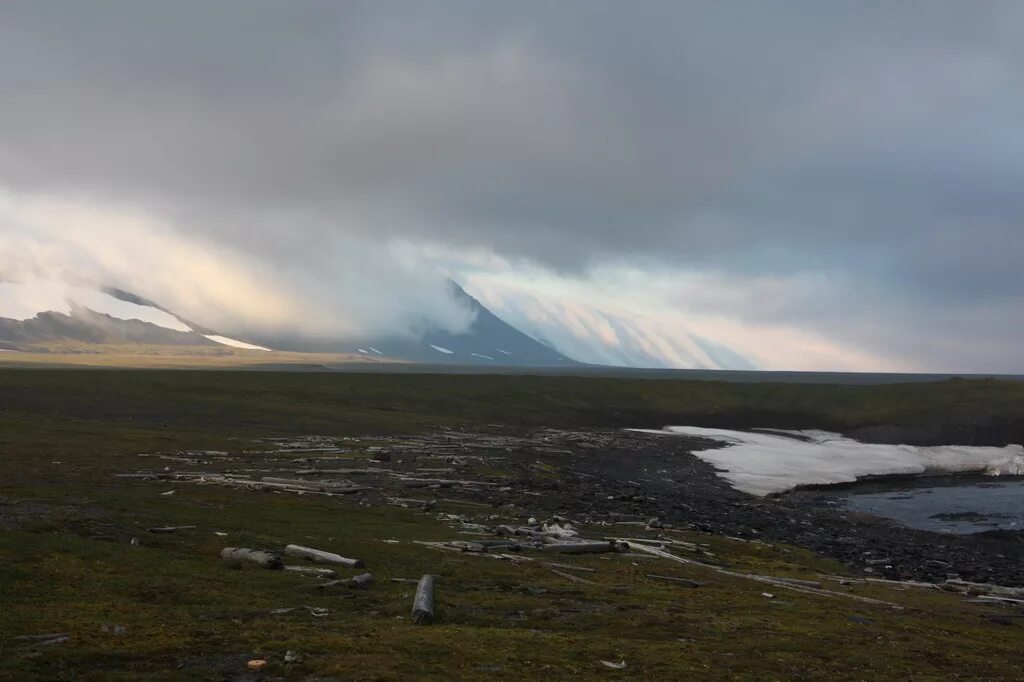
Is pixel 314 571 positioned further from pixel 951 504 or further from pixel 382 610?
pixel 951 504

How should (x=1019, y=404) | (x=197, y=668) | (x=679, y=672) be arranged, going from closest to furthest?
1. (x=197, y=668)
2. (x=679, y=672)
3. (x=1019, y=404)

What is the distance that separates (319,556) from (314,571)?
4.09 feet

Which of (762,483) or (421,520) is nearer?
(421,520)

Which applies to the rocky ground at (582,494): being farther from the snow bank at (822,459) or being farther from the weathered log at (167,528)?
the weathered log at (167,528)

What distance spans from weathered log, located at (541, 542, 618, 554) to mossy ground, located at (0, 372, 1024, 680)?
89cm

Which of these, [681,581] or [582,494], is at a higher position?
[681,581]

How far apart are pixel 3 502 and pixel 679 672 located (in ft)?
73.1

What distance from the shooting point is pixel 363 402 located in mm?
101250

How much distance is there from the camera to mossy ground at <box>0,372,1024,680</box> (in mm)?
14750

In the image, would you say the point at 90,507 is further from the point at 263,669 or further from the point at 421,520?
the point at 263,669

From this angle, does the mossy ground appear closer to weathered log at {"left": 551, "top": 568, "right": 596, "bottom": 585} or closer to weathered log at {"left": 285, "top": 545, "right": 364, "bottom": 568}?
weathered log at {"left": 551, "top": 568, "right": 596, "bottom": 585}

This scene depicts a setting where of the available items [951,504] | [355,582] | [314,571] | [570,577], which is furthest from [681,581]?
[951,504]

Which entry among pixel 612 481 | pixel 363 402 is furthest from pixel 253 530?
pixel 363 402

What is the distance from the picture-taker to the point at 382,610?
60.7 feet
